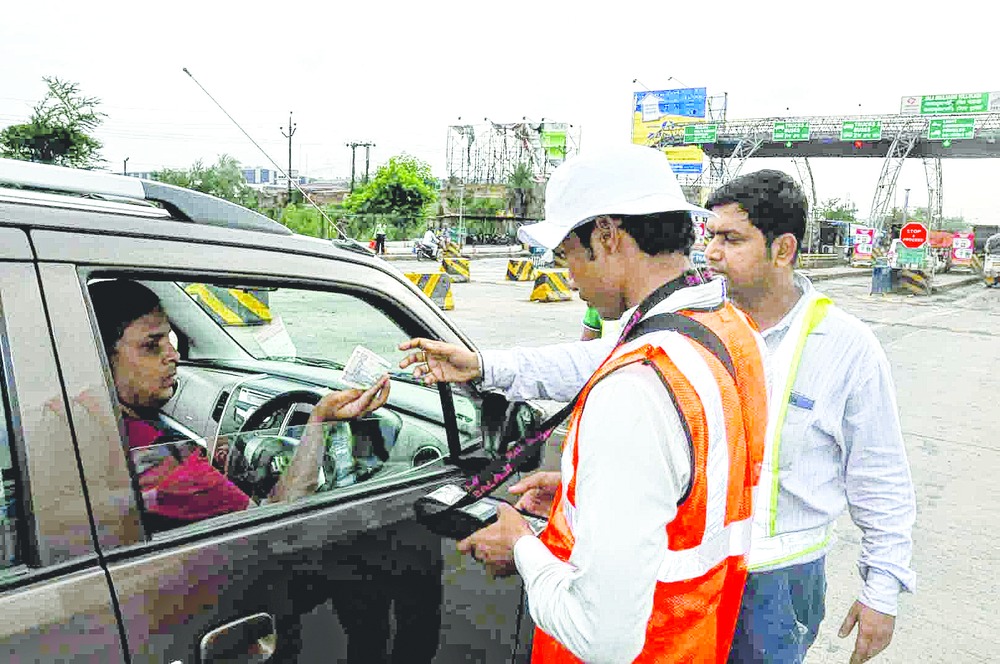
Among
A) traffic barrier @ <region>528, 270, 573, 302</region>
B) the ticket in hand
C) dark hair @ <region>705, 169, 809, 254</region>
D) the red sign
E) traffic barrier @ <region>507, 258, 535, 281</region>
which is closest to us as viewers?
the ticket in hand

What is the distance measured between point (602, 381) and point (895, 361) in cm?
1072

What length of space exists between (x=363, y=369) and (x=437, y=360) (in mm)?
202

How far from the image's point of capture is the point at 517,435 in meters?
2.17

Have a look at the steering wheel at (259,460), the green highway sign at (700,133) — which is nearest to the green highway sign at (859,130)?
the green highway sign at (700,133)

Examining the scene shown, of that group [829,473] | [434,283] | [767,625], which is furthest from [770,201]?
[434,283]

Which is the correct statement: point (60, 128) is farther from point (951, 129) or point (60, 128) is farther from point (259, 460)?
point (951, 129)

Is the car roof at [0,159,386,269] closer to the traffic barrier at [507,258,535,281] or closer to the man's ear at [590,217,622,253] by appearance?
the man's ear at [590,217,622,253]

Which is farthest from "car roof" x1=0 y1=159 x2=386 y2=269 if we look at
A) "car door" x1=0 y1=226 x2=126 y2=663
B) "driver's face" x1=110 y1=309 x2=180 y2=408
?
"driver's face" x1=110 y1=309 x2=180 y2=408

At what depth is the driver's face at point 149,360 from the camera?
1.93 meters

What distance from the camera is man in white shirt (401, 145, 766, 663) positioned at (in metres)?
1.21

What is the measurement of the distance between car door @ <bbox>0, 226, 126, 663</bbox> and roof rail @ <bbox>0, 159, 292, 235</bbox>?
13.4 inches

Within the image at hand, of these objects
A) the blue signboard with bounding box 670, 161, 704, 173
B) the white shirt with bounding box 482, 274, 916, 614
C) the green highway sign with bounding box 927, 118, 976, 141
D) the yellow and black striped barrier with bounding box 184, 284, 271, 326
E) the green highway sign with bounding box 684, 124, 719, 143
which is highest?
the green highway sign with bounding box 684, 124, 719, 143

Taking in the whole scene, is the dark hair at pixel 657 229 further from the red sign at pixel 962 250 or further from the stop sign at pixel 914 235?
the red sign at pixel 962 250

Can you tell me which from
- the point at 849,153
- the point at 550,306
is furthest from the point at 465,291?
the point at 849,153
